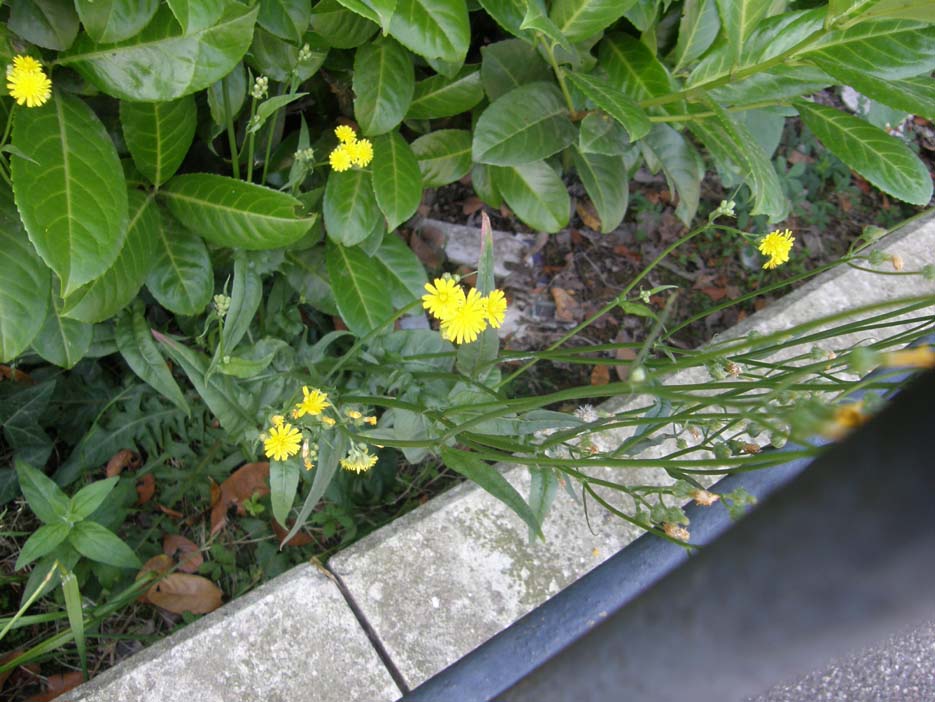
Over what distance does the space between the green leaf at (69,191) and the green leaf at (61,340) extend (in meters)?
0.30

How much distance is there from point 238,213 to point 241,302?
181mm

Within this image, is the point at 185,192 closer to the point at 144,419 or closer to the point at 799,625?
the point at 144,419

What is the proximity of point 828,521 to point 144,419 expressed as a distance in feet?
5.85

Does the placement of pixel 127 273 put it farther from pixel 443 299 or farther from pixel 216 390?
pixel 443 299

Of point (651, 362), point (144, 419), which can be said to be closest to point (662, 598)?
point (651, 362)

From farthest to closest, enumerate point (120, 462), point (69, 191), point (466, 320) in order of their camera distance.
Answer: point (120, 462) < point (69, 191) < point (466, 320)

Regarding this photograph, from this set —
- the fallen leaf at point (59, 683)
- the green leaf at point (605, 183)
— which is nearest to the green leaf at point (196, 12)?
the green leaf at point (605, 183)

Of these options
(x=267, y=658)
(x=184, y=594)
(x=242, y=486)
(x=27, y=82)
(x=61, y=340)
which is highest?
(x=27, y=82)

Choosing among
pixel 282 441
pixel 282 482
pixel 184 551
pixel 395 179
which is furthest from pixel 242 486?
pixel 395 179

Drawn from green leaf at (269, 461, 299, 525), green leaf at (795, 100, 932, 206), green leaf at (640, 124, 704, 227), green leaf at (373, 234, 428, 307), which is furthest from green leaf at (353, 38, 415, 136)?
green leaf at (795, 100, 932, 206)

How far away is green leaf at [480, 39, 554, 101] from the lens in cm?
174

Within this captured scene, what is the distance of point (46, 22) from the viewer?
1.28 m

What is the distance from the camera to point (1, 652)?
5.27 ft

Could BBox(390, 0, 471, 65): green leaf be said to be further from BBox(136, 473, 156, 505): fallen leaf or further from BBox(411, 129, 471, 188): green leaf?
BBox(136, 473, 156, 505): fallen leaf
